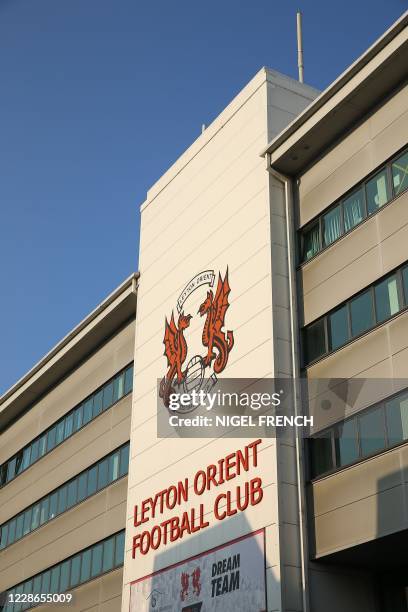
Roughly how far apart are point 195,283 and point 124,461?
9612 millimetres

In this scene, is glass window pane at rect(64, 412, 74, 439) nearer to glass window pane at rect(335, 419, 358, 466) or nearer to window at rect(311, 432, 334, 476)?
window at rect(311, 432, 334, 476)

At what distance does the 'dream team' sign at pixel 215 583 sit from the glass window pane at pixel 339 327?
667cm

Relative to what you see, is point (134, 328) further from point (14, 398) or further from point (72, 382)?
point (14, 398)

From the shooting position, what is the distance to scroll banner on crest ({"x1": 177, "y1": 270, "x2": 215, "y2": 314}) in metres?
34.6

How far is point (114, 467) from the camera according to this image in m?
40.7

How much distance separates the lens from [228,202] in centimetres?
3519

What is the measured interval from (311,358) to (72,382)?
21.2 meters

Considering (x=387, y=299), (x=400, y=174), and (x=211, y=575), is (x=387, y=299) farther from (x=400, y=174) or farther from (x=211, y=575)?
(x=211, y=575)

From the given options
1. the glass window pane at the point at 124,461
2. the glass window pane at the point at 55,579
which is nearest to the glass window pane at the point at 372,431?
the glass window pane at the point at 124,461

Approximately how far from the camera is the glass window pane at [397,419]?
2539 centimetres

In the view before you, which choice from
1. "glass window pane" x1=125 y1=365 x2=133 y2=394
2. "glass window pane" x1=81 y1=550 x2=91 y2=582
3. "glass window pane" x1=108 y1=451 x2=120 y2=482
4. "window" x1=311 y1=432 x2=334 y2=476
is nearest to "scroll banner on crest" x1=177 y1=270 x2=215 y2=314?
"glass window pane" x1=125 y1=365 x2=133 y2=394

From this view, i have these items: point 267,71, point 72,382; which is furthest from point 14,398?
point 267,71

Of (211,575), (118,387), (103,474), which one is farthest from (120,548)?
(211,575)

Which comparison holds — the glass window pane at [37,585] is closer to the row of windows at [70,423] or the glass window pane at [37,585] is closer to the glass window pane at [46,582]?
the glass window pane at [46,582]
